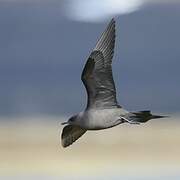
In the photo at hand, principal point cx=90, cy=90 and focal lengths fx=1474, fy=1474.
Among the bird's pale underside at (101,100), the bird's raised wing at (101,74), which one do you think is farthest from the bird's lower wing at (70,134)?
the bird's raised wing at (101,74)

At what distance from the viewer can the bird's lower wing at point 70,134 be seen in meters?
4.83

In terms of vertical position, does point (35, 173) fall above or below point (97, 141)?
below

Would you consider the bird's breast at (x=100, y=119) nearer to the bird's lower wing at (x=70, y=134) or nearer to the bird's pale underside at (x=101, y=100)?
the bird's pale underside at (x=101, y=100)

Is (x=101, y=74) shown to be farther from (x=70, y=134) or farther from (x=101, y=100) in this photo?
(x=70, y=134)

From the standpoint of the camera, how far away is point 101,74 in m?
4.78

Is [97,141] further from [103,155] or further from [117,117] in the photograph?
[117,117]

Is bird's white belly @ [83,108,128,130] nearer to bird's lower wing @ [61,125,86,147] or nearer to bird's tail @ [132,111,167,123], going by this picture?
bird's tail @ [132,111,167,123]

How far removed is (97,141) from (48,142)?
0.73 metres

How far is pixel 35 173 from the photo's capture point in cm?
1152

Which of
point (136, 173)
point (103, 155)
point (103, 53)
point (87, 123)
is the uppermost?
point (103, 155)

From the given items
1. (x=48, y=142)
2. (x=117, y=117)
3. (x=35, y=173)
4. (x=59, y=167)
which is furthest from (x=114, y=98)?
(x=48, y=142)

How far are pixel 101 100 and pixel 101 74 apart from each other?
10cm

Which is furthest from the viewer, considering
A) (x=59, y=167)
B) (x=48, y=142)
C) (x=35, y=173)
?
(x=48, y=142)

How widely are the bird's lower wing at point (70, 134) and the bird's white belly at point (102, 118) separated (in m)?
0.22
